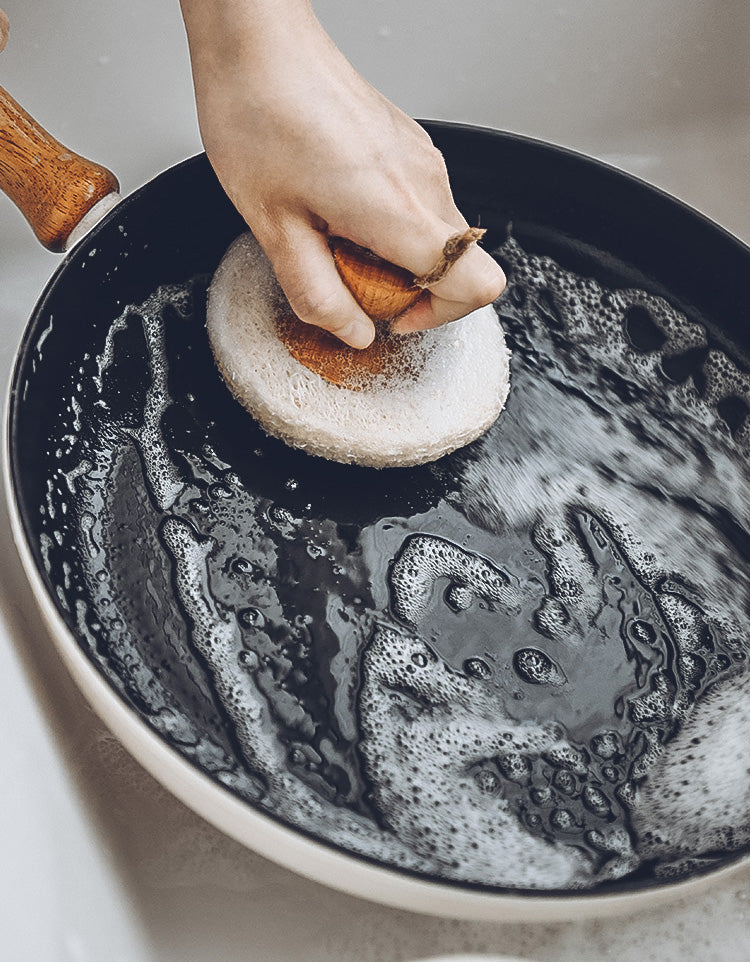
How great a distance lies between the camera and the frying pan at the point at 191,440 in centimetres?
49

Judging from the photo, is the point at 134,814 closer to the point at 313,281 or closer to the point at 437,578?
the point at 437,578

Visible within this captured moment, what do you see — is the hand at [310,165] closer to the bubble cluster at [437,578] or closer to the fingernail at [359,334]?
the fingernail at [359,334]

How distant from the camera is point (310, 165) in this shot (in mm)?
567

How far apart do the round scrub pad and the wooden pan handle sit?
0.39 feet

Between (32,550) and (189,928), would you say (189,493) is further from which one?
(189,928)

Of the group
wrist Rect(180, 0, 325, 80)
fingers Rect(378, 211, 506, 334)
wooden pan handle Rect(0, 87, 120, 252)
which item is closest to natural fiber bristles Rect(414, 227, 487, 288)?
fingers Rect(378, 211, 506, 334)

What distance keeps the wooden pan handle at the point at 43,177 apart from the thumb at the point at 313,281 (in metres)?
0.17

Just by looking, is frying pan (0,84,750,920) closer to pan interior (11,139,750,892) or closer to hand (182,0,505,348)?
pan interior (11,139,750,892)

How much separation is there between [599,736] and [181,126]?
70 cm

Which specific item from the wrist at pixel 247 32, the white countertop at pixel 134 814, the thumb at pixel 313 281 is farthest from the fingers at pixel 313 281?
the white countertop at pixel 134 814

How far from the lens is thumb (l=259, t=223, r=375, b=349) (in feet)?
1.88

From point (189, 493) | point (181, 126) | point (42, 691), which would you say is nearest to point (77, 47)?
point (181, 126)

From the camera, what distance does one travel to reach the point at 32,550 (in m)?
0.53

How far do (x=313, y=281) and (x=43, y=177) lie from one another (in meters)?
0.23
